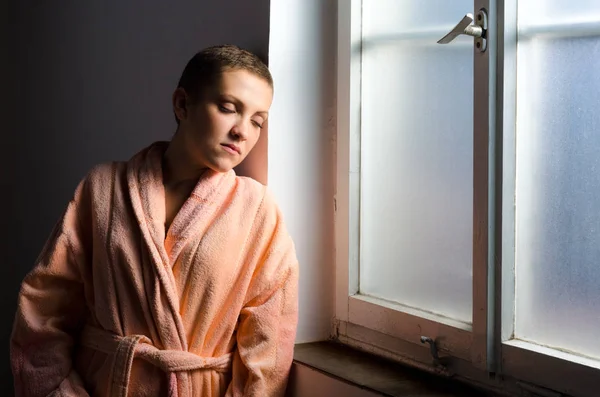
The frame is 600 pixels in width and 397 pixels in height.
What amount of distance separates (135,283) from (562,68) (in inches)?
27.7

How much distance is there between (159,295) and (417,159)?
0.47 m

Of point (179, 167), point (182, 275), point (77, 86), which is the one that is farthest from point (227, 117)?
point (77, 86)

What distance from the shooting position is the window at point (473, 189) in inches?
38.8

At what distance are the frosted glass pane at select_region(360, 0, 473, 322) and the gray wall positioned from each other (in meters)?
0.23

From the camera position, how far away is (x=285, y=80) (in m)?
1.33

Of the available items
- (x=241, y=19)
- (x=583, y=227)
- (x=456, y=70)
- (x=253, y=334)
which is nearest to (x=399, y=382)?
Result: (x=253, y=334)

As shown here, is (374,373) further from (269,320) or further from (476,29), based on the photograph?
(476,29)

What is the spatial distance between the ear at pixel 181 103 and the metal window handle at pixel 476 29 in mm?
431

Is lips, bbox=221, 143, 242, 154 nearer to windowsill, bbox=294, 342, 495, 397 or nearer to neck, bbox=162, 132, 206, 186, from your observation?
neck, bbox=162, 132, 206, 186

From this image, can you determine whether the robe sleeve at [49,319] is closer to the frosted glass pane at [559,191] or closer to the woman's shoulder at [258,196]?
the woman's shoulder at [258,196]

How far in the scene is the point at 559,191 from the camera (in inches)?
39.6

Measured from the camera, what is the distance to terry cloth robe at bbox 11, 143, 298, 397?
3.76 ft

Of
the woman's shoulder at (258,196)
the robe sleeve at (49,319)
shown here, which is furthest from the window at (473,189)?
the robe sleeve at (49,319)

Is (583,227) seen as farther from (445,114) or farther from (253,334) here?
(253,334)
